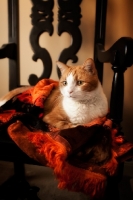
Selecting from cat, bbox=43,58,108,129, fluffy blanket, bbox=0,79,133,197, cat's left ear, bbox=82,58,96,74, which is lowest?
fluffy blanket, bbox=0,79,133,197

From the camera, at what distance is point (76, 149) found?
0.53 meters

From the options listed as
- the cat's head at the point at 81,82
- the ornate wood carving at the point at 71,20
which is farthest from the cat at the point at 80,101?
the ornate wood carving at the point at 71,20

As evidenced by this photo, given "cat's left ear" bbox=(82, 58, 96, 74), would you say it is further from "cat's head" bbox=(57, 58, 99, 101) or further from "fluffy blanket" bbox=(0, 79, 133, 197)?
"fluffy blanket" bbox=(0, 79, 133, 197)

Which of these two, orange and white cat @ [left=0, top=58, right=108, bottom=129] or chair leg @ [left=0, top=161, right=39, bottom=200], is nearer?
orange and white cat @ [left=0, top=58, right=108, bottom=129]

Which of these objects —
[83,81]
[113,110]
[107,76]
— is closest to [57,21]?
[107,76]

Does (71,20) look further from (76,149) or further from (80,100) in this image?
(76,149)

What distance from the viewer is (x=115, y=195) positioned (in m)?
0.56

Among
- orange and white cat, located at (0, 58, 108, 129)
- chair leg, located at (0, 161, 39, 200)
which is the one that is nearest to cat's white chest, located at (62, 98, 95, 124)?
orange and white cat, located at (0, 58, 108, 129)

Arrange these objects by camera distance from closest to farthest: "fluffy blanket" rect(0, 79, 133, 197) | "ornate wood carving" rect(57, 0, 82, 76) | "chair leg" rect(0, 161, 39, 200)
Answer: "fluffy blanket" rect(0, 79, 133, 197)
"chair leg" rect(0, 161, 39, 200)
"ornate wood carving" rect(57, 0, 82, 76)

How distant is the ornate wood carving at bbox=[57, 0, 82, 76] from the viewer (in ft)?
3.27

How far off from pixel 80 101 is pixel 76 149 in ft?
0.85

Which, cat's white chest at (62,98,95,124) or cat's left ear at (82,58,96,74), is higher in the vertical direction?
cat's left ear at (82,58,96,74)

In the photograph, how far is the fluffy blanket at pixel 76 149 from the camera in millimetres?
492

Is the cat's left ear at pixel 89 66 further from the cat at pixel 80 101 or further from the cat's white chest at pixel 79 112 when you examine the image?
the cat's white chest at pixel 79 112
